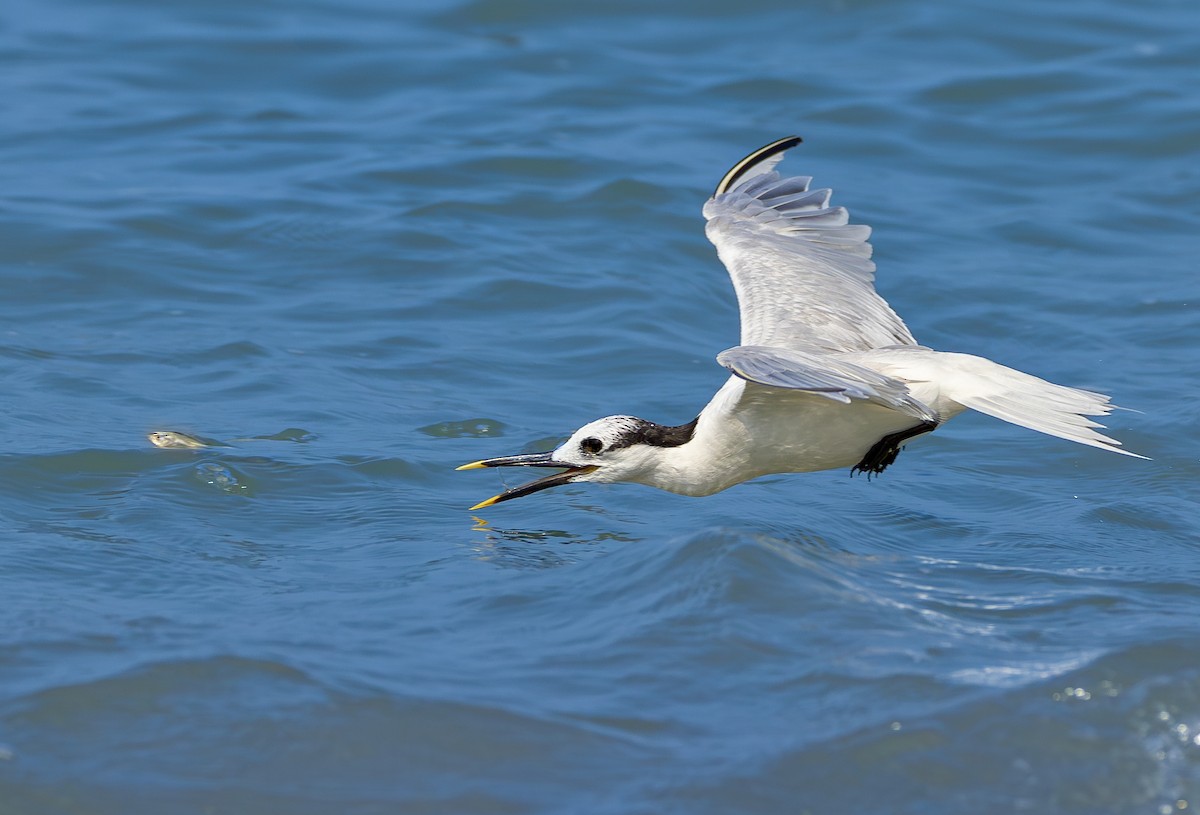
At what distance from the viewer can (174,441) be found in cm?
848

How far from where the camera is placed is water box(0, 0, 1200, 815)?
17.5 feet

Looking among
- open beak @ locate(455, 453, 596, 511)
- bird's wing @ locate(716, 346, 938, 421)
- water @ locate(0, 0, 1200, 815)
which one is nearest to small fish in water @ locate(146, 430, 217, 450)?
water @ locate(0, 0, 1200, 815)

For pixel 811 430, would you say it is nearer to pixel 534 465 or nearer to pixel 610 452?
pixel 610 452

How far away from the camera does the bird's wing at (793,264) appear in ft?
26.9

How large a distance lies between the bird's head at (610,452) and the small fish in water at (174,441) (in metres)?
1.78

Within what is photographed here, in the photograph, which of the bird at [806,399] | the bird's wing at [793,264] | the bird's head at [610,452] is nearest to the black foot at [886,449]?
the bird at [806,399]

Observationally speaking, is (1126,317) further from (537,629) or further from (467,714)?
(467,714)

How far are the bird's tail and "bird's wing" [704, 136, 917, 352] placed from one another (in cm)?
88

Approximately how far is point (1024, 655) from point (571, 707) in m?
1.76

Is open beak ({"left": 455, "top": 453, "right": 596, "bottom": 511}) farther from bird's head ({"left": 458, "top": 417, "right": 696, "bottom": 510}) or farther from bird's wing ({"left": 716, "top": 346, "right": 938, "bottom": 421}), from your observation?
bird's wing ({"left": 716, "top": 346, "right": 938, "bottom": 421})

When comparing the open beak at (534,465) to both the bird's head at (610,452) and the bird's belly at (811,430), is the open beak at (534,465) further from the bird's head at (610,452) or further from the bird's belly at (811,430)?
the bird's belly at (811,430)

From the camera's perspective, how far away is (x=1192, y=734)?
5.31 m

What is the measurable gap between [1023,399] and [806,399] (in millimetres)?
983

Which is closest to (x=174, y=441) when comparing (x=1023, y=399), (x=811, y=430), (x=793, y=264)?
(x=811, y=430)
